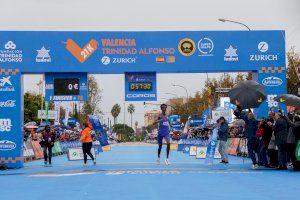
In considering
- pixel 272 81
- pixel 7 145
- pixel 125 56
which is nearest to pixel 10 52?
pixel 7 145

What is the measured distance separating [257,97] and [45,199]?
405 inches

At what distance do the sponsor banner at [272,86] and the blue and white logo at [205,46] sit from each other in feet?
6.83

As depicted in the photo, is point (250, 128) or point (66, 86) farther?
point (66, 86)

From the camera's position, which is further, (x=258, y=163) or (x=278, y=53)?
(x=278, y=53)

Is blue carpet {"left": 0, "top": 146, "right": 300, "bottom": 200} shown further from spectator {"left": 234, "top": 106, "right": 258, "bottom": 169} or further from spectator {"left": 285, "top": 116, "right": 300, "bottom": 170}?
spectator {"left": 234, "top": 106, "right": 258, "bottom": 169}

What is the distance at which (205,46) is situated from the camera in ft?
70.6

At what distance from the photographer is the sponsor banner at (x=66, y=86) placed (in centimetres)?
2186

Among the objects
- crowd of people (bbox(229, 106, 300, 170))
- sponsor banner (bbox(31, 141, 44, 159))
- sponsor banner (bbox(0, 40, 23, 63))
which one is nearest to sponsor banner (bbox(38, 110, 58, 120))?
sponsor banner (bbox(31, 141, 44, 159))

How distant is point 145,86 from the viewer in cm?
2258

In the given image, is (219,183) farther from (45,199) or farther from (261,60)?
(261,60)

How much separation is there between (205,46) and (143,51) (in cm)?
235

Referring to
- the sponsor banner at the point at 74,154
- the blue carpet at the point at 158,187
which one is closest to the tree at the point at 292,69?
the sponsor banner at the point at 74,154

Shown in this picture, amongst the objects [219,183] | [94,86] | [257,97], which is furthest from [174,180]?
[94,86]

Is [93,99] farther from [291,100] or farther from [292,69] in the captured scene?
[291,100]
